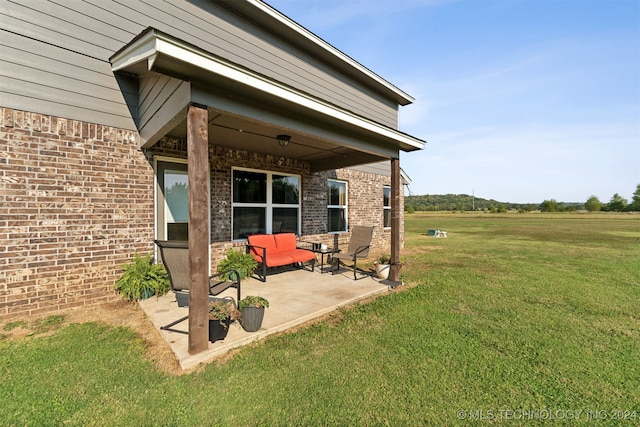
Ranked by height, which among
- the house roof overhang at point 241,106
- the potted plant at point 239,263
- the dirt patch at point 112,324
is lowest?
the dirt patch at point 112,324

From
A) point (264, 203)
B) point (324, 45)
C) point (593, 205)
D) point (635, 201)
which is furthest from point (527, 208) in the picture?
point (264, 203)

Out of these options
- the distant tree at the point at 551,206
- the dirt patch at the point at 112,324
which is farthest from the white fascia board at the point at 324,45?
the distant tree at the point at 551,206

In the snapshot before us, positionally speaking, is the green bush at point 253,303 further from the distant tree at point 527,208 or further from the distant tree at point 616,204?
the distant tree at point 616,204

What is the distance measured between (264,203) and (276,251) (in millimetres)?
1331

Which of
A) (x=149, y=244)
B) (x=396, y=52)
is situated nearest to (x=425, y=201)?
(x=396, y=52)

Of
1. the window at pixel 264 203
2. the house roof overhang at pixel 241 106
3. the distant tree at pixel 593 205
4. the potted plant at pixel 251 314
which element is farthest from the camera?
the distant tree at pixel 593 205

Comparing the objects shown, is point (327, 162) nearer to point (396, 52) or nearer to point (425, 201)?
point (396, 52)

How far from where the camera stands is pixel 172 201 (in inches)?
208

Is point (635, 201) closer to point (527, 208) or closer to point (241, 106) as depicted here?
point (527, 208)

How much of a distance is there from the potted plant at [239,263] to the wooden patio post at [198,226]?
2977 millimetres

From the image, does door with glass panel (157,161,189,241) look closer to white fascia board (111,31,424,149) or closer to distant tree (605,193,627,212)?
white fascia board (111,31,424,149)

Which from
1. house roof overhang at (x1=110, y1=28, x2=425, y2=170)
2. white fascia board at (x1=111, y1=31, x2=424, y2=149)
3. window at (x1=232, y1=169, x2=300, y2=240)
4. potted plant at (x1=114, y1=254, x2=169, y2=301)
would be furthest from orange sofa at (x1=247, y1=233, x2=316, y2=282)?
white fascia board at (x1=111, y1=31, x2=424, y2=149)

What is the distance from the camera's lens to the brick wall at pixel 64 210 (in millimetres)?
3643

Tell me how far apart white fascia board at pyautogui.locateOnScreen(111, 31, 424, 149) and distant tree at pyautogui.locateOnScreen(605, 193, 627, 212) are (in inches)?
3675
